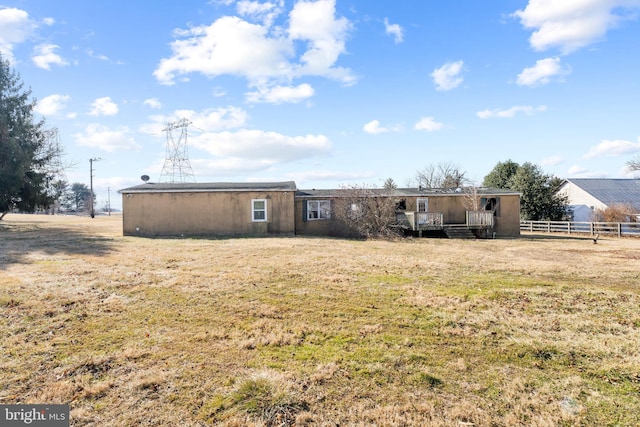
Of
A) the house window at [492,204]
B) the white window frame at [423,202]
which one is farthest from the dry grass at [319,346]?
the house window at [492,204]

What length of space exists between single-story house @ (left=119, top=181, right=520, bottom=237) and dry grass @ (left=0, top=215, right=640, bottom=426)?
10061mm

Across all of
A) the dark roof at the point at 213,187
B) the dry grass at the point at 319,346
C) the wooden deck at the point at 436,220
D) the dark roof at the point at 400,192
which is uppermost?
the dark roof at the point at 213,187

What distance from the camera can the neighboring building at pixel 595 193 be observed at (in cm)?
2871

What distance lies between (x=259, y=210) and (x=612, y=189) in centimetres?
3290

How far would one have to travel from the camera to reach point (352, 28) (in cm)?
1384

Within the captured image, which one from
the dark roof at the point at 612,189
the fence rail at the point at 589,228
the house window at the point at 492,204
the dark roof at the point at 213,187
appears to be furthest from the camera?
the dark roof at the point at 612,189

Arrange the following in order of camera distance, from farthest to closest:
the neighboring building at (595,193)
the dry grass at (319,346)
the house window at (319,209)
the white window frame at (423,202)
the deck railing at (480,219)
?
the neighboring building at (595,193) < the white window frame at (423,202) < the house window at (319,209) < the deck railing at (480,219) < the dry grass at (319,346)

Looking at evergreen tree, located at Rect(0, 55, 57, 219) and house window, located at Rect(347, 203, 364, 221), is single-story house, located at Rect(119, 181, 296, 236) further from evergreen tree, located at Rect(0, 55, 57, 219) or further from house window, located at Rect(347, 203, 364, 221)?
evergreen tree, located at Rect(0, 55, 57, 219)

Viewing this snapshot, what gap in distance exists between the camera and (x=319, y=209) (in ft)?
65.9

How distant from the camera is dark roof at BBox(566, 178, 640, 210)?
2899 centimetres

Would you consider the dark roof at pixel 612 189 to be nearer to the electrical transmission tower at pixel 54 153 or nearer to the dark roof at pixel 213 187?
the dark roof at pixel 213 187

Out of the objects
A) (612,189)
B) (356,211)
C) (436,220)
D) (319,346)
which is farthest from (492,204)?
(319,346)

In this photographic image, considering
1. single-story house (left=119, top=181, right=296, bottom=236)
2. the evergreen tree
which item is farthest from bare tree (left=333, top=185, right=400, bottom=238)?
the evergreen tree

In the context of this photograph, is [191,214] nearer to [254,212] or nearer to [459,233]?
[254,212]
